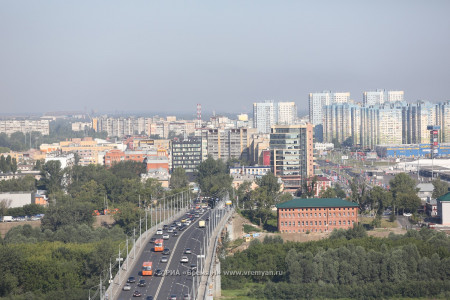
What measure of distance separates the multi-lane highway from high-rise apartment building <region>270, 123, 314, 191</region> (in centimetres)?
1664

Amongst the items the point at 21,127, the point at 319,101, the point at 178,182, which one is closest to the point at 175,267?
the point at 178,182

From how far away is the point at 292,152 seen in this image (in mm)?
39844

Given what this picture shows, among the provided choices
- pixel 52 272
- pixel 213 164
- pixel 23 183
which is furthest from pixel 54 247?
pixel 213 164

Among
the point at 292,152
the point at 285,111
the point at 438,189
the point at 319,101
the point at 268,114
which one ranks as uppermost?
the point at 319,101

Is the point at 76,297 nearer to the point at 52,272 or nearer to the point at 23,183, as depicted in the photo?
the point at 52,272

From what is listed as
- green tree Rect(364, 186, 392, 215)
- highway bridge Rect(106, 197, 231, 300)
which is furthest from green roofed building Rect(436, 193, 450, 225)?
highway bridge Rect(106, 197, 231, 300)

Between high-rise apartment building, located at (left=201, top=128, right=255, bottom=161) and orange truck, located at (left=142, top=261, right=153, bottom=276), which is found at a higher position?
high-rise apartment building, located at (left=201, top=128, right=255, bottom=161)

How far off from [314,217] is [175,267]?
9.86 metres

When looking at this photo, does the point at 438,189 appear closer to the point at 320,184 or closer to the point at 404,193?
the point at 404,193

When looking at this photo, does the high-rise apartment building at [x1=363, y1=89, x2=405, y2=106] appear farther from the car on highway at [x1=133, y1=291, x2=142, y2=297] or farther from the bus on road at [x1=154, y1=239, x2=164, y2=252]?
the car on highway at [x1=133, y1=291, x2=142, y2=297]

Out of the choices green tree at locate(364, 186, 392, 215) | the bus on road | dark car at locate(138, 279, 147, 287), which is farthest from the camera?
green tree at locate(364, 186, 392, 215)

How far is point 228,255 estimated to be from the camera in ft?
75.3

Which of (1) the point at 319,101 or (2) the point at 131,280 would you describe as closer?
(2) the point at 131,280

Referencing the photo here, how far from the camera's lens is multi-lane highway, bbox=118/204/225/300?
15828mm
